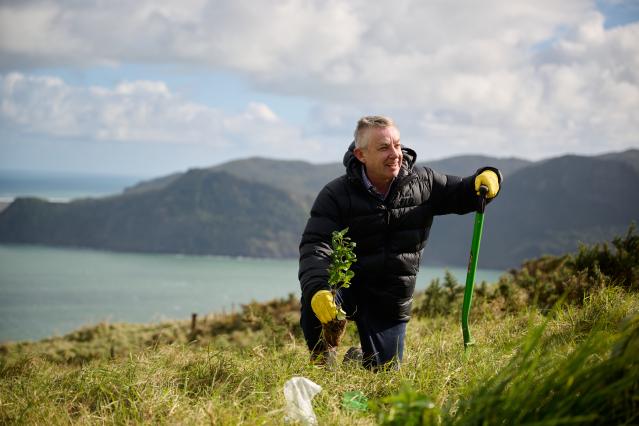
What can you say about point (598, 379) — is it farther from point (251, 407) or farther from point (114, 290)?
point (114, 290)

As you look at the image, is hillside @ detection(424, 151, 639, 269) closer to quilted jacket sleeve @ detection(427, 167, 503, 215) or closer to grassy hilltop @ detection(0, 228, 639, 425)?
quilted jacket sleeve @ detection(427, 167, 503, 215)

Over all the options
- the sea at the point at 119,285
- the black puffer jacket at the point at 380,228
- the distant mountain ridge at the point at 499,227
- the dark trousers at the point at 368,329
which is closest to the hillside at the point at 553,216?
the distant mountain ridge at the point at 499,227

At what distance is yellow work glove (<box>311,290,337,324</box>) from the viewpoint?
12.0 ft

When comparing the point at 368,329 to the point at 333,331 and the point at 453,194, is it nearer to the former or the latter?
the point at 333,331

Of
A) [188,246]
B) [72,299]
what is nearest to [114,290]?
[72,299]

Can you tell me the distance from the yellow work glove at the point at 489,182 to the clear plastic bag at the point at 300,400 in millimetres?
2468

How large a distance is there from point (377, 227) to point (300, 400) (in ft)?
6.36

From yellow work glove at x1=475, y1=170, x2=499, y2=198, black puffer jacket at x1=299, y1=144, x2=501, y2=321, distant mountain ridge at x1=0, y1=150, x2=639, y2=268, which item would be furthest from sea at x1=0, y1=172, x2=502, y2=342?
black puffer jacket at x1=299, y1=144, x2=501, y2=321

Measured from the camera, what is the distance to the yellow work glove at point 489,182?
459 centimetres

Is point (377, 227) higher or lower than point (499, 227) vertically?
lower

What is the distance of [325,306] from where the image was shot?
12.0 ft

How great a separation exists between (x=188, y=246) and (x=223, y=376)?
19149cm

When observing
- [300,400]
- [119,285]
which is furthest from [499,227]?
[300,400]

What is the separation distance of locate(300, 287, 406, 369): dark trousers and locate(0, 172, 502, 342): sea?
3954 centimetres
